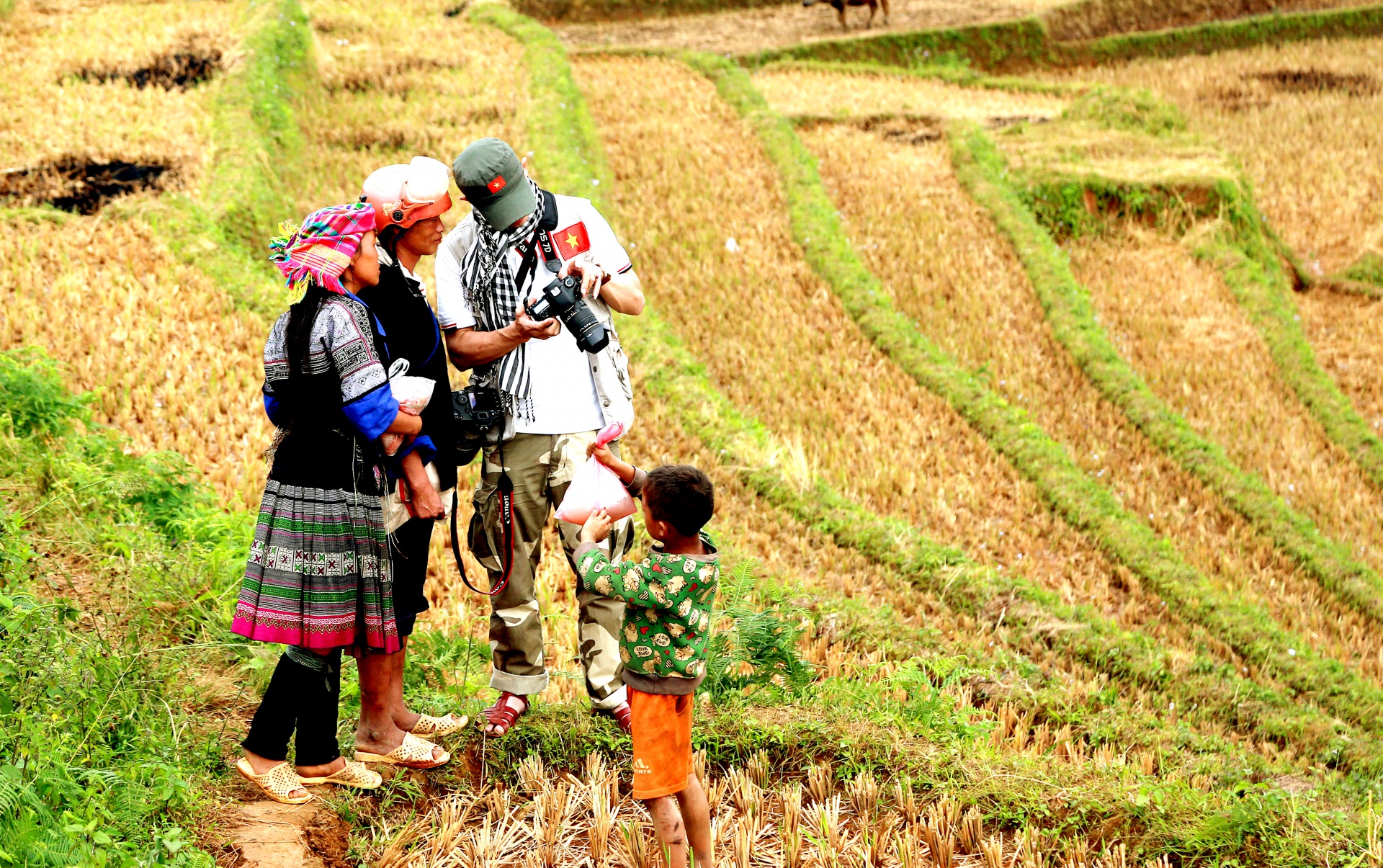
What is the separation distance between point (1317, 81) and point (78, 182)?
16901mm

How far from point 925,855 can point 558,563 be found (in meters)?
2.42

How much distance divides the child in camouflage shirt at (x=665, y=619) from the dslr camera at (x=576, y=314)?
16.1 inches

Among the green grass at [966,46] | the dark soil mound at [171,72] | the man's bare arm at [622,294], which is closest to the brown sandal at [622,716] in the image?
the man's bare arm at [622,294]

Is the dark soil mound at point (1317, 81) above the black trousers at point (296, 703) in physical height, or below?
above

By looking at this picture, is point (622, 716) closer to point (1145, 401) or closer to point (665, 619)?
point (665, 619)

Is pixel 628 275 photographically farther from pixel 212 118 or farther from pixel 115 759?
pixel 212 118

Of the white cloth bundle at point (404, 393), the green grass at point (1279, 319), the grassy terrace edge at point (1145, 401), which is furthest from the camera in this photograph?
the green grass at point (1279, 319)

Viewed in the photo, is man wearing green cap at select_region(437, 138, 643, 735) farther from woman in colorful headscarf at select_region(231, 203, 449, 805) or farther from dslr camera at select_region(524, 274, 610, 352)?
woman in colorful headscarf at select_region(231, 203, 449, 805)

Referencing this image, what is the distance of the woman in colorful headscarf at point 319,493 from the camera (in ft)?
9.44

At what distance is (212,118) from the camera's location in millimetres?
9844

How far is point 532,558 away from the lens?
3633mm

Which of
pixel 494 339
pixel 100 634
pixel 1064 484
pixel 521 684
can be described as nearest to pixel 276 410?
pixel 494 339

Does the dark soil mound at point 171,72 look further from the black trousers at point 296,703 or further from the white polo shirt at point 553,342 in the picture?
the black trousers at point 296,703

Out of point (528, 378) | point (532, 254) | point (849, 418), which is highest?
point (532, 254)
